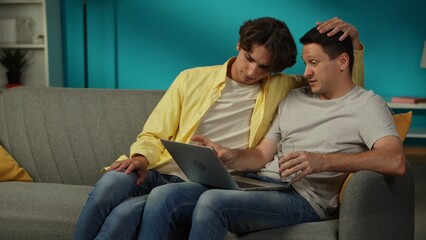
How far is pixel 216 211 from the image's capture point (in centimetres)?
164

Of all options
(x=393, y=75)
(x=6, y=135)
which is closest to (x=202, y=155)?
(x=6, y=135)

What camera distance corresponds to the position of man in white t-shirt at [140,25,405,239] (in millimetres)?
1661

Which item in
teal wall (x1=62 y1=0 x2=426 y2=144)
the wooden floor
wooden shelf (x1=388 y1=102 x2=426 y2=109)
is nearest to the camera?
the wooden floor

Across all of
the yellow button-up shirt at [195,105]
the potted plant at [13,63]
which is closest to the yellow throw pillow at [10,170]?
the yellow button-up shirt at [195,105]

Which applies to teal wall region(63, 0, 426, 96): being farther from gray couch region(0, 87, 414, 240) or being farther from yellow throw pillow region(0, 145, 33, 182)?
yellow throw pillow region(0, 145, 33, 182)

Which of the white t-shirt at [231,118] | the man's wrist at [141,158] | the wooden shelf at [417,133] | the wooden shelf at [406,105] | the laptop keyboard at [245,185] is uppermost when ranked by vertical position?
the white t-shirt at [231,118]

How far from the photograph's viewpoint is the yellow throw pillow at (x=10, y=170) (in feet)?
7.87

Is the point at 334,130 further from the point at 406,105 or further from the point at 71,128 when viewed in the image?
the point at 406,105

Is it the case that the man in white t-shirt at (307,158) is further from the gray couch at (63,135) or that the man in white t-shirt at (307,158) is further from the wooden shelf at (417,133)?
the wooden shelf at (417,133)

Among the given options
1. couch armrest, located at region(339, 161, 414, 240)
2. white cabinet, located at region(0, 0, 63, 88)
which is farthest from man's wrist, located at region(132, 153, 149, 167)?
white cabinet, located at region(0, 0, 63, 88)

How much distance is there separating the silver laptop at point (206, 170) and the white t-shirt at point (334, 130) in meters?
0.12

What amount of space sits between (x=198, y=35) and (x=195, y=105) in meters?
2.32

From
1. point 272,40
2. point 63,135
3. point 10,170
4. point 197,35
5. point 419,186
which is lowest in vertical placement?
point 419,186

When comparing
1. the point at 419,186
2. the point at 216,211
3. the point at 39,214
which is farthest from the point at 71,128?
the point at 419,186
